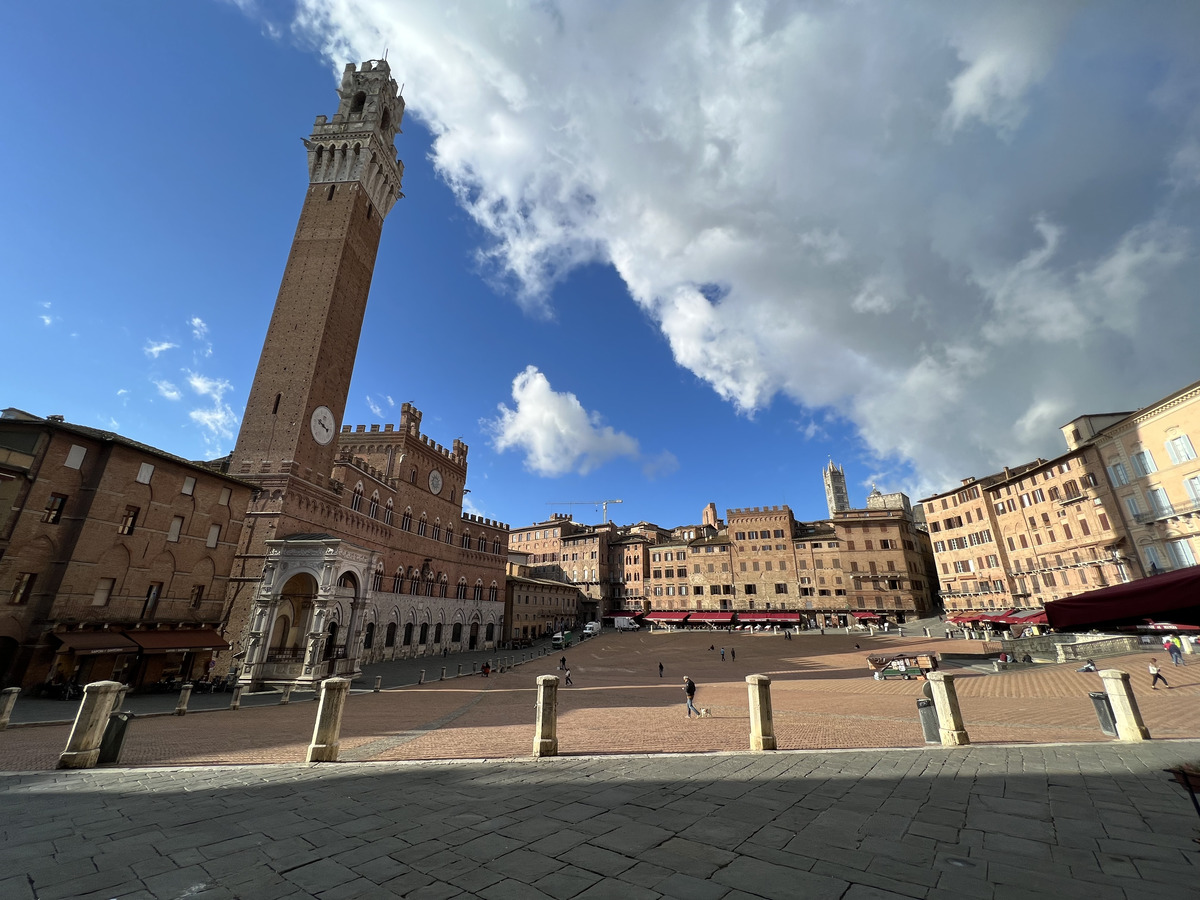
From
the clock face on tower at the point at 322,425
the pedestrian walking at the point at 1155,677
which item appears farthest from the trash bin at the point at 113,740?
the pedestrian walking at the point at 1155,677

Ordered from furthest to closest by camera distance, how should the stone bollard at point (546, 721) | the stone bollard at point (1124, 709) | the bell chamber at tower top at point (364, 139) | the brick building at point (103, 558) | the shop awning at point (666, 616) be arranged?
the shop awning at point (666, 616) < the bell chamber at tower top at point (364, 139) < the brick building at point (103, 558) < the stone bollard at point (1124, 709) < the stone bollard at point (546, 721)

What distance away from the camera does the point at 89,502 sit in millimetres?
19297

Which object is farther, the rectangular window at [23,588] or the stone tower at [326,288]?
the stone tower at [326,288]

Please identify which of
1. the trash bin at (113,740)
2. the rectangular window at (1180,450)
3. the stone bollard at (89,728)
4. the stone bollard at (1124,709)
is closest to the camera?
the stone bollard at (89,728)

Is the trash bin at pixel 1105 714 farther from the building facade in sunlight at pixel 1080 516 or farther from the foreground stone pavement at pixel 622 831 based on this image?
the building facade in sunlight at pixel 1080 516

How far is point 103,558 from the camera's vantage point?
19.7 meters

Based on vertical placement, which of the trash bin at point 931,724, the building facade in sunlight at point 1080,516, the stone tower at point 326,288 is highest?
the stone tower at point 326,288

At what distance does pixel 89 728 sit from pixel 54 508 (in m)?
16.1

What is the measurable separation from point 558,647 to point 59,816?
4563 cm

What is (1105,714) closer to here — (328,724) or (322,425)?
(328,724)

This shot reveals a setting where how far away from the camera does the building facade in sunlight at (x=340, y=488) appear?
24.7 m

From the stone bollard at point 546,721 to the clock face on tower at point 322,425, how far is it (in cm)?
2649

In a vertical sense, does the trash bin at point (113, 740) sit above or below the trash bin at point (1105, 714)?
below

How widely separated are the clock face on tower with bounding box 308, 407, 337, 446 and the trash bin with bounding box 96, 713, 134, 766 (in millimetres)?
22468
